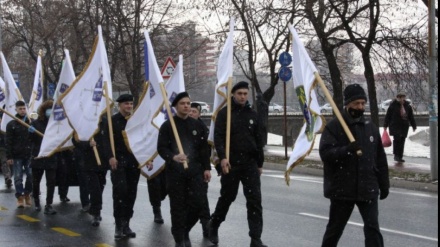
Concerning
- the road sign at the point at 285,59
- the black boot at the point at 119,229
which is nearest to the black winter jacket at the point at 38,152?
the black boot at the point at 119,229

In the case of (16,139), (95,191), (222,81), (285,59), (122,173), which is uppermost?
(285,59)

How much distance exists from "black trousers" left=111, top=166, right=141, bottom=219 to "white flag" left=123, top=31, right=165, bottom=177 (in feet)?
0.92

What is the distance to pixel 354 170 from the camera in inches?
256

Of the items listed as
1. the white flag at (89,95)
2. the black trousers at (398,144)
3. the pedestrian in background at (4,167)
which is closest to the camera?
the white flag at (89,95)

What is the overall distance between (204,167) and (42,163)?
4172 millimetres

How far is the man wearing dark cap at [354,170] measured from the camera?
648 centimetres

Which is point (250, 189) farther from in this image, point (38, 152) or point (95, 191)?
point (38, 152)

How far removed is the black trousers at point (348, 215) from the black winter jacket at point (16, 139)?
23.7 feet

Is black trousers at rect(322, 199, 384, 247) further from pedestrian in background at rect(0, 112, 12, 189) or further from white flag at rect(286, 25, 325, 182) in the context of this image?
pedestrian in background at rect(0, 112, 12, 189)

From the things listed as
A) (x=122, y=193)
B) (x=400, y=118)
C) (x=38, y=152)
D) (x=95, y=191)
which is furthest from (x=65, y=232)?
(x=400, y=118)

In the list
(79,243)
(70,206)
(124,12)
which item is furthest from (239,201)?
(124,12)

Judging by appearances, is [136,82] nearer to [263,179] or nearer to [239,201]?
[263,179]

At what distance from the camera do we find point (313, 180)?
16500 millimetres

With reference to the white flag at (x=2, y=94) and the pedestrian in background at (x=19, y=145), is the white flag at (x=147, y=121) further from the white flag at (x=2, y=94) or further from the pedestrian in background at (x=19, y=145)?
the white flag at (x=2, y=94)
